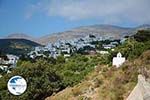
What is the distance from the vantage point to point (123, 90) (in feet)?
43.4

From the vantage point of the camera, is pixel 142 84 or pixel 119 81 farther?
pixel 119 81

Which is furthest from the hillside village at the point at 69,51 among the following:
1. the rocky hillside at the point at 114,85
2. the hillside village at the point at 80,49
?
the rocky hillside at the point at 114,85

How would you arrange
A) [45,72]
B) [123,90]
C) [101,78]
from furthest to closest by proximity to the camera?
[45,72] < [101,78] < [123,90]

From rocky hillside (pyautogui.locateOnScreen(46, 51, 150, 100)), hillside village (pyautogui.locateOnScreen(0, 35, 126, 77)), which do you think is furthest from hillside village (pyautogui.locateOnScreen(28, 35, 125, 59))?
rocky hillside (pyautogui.locateOnScreen(46, 51, 150, 100))

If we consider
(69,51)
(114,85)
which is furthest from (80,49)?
(114,85)

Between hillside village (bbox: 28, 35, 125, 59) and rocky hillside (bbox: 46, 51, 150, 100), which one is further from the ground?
rocky hillside (bbox: 46, 51, 150, 100)

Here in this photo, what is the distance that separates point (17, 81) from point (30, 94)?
271 inches

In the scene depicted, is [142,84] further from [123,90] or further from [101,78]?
[101,78]

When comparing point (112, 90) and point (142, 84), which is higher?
point (142, 84)

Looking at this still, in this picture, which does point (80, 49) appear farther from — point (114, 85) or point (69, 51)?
point (114, 85)

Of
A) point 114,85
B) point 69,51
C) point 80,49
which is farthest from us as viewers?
point 69,51

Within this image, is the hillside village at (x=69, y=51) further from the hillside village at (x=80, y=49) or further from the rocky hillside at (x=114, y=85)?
the rocky hillside at (x=114, y=85)

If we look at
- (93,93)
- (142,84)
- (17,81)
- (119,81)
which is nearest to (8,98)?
(17,81)

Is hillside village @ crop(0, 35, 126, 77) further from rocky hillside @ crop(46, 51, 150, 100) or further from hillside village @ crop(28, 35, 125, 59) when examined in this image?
rocky hillside @ crop(46, 51, 150, 100)
